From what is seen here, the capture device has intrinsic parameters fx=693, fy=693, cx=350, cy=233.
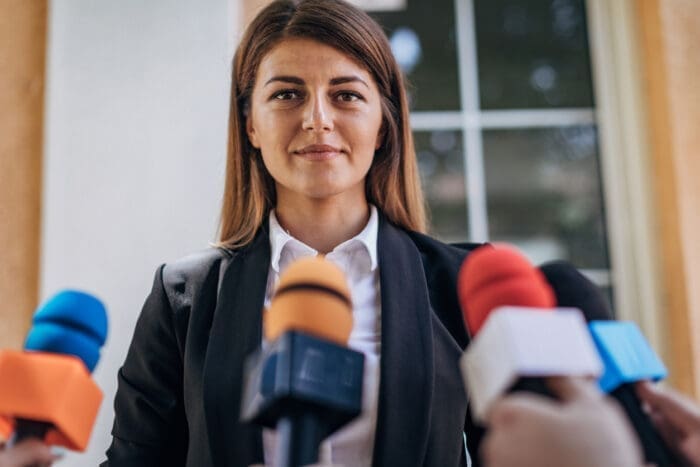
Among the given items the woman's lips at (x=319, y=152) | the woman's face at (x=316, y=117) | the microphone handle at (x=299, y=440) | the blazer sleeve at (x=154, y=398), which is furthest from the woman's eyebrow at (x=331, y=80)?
the microphone handle at (x=299, y=440)

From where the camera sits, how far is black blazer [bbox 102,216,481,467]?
100cm

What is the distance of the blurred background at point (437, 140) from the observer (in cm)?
164

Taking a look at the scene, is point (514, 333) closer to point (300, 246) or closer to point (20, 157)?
point (300, 246)

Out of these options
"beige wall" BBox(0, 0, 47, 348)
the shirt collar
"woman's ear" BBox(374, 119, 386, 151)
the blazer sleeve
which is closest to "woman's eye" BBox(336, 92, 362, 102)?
"woman's ear" BBox(374, 119, 386, 151)

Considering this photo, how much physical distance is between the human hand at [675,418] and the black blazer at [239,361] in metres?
0.36

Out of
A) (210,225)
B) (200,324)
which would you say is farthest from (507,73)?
(200,324)

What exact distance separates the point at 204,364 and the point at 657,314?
1261mm

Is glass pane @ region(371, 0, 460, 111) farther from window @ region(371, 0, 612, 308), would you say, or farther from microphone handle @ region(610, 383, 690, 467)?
microphone handle @ region(610, 383, 690, 467)

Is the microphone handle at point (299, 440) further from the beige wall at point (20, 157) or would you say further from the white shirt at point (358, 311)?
the beige wall at point (20, 157)

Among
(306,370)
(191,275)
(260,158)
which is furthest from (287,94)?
(306,370)

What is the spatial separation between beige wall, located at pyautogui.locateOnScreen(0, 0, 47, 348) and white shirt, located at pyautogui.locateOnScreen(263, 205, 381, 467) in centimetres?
72

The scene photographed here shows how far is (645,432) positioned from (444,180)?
1.28 meters

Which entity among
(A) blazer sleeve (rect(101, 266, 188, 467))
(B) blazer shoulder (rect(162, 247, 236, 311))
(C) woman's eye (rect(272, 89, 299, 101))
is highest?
(C) woman's eye (rect(272, 89, 299, 101))

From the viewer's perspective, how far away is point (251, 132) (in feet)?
4.33
